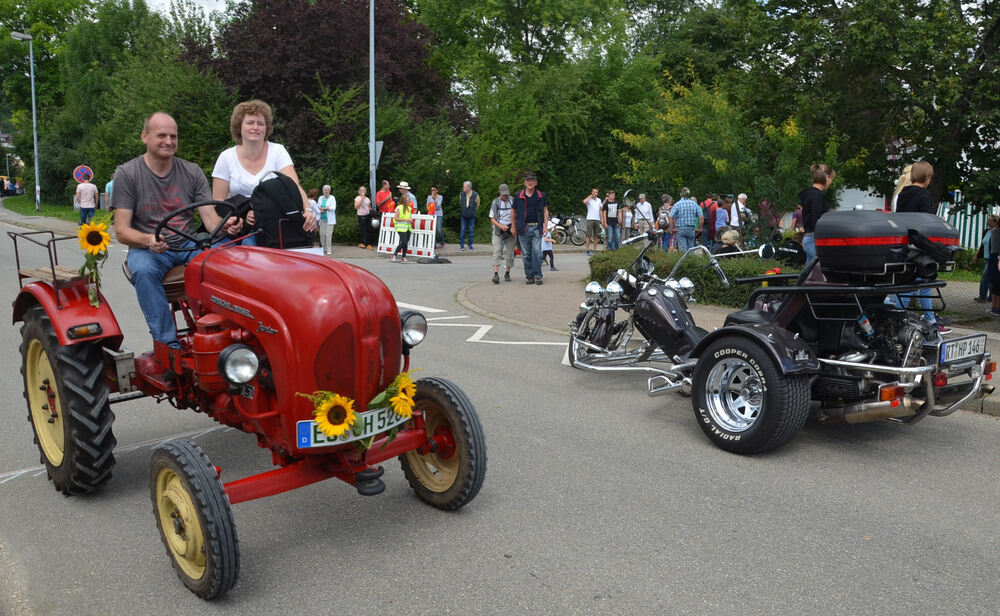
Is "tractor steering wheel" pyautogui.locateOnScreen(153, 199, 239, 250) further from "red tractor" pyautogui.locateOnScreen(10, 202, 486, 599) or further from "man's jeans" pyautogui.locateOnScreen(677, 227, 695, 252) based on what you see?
"man's jeans" pyautogui.locateOnScreen(677, 227, 695, 252)

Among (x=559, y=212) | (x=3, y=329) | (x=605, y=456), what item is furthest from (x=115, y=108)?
(x=605, y=456)

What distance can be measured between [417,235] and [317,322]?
17.0 metres

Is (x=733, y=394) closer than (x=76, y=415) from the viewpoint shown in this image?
No

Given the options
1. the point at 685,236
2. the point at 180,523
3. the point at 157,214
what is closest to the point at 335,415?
the point at 180,523

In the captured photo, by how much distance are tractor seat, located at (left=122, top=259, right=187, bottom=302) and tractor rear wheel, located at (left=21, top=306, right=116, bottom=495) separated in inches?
18.4

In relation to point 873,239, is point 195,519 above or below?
below

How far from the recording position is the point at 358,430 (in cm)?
352

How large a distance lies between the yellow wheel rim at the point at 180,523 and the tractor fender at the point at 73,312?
1233 millimetres

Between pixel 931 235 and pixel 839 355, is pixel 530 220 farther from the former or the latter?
pixel 931 235

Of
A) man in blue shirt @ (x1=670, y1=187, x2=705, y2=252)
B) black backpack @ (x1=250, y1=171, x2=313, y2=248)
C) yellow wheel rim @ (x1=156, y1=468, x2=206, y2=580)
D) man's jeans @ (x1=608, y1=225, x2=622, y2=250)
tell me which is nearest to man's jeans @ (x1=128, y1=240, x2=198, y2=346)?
black backpack @ (x1=250, y1=171, x2=313, y2=248)

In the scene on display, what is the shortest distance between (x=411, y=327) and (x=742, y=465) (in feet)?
8.06

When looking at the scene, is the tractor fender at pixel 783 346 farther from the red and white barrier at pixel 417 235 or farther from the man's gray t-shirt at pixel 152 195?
the red and white barrier at pixel 417 235

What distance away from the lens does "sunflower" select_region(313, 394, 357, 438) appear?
11.1 feet

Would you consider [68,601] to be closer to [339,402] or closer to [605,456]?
[339,402]
